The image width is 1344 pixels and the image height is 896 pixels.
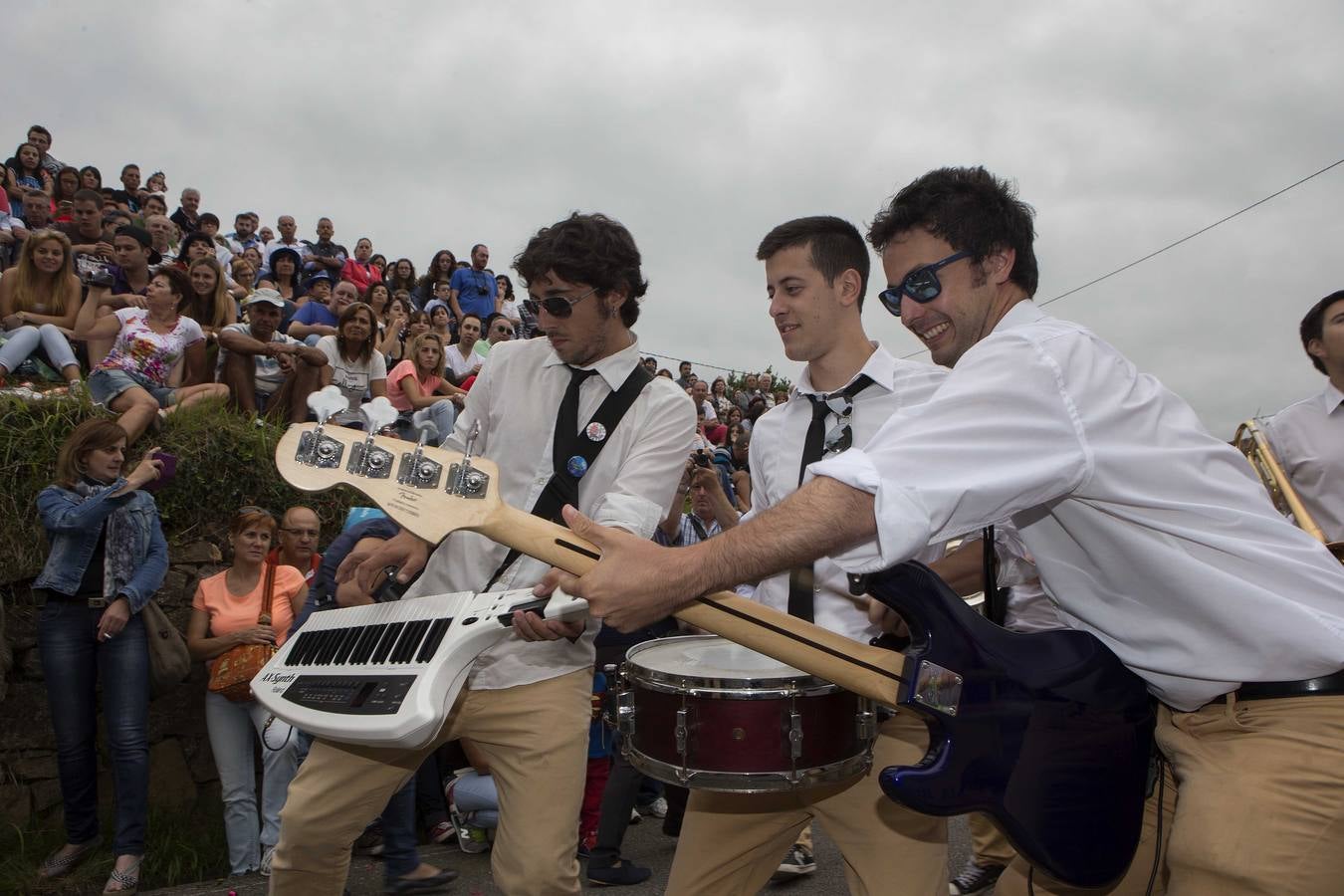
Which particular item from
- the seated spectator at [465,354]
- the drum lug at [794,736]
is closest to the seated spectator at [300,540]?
the drum lug at [794,736]

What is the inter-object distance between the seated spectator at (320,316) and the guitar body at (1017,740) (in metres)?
7.73

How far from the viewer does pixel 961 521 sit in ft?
6.19

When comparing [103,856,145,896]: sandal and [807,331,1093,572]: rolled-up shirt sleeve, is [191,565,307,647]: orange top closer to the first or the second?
[103,856,145,896]: sandal

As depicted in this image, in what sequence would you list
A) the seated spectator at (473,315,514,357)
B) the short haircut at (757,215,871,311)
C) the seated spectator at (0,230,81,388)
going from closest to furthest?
the short haircut at (757,215,871,311) < the seated spectator at (0,230,81,388) < the seated spectator at (473,315,514,357)

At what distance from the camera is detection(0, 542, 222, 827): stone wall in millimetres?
5496

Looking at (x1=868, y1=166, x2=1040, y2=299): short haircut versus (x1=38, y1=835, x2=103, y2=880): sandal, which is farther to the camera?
(x1=38, y1=835, x2=103, y2=880): sandal

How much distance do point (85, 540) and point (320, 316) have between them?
17.6 ft

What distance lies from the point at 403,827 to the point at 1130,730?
393 centimetres

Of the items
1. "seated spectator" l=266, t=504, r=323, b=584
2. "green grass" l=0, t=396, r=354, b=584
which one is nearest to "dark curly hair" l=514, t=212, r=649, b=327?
"seated spectator" l=266, t=504, r=323, b=584

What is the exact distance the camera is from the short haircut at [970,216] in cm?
249

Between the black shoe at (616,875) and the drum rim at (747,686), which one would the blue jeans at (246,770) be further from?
the drum rim at (747,686)

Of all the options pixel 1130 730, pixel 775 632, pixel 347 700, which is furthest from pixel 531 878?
pixel 1130 730

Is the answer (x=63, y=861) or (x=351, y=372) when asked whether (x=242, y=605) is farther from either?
(x=351, y=372)

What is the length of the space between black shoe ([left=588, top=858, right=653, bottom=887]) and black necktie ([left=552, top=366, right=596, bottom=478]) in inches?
110
